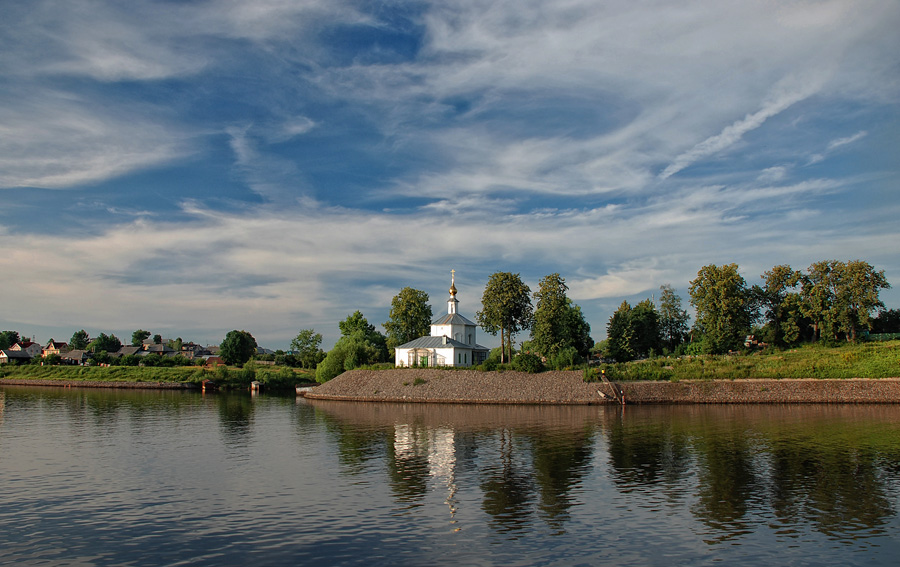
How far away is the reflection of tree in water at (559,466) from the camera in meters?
19.5

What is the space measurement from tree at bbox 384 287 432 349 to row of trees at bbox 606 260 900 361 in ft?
96.6

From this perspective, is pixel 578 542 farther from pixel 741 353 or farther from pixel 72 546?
pixel 741 353

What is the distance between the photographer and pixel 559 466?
87.0 ft

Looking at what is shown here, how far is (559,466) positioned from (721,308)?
50.7 m

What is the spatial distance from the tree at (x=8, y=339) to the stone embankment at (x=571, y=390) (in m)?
142

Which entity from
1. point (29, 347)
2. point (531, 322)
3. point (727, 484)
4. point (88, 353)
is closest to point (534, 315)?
point (531, 322)

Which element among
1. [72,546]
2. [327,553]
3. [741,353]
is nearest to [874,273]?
[741,353]

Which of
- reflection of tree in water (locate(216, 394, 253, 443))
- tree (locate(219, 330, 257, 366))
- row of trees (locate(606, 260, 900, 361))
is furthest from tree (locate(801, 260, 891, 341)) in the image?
tree (locate(219, 330, 257, 366))

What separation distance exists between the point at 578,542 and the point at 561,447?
16.1 meters

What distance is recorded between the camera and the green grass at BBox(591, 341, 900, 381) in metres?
58.3

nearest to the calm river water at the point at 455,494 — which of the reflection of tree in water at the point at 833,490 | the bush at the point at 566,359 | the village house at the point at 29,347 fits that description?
the reflection of tree in water at the point at 833,490

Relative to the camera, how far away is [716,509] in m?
19.1

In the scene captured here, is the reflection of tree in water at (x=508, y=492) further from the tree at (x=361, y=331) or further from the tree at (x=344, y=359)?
the tree at (x=361, y=331)

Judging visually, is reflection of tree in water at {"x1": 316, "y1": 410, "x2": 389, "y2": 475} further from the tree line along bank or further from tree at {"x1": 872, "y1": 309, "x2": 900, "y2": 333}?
tree at {"x1": 872, "y1": 309, "x2": 900, "y2": 333}
